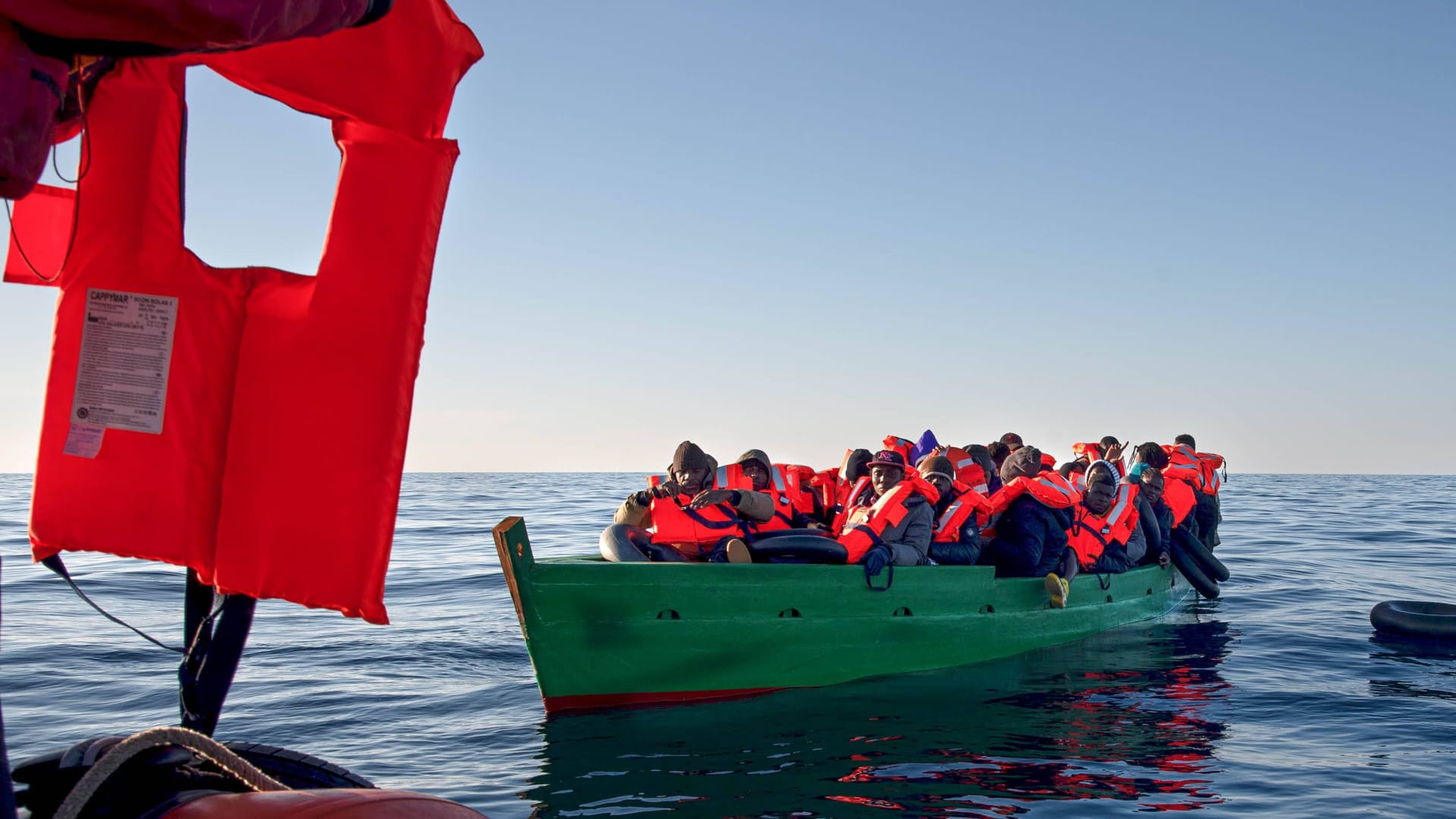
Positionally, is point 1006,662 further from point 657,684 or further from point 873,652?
point 657,684

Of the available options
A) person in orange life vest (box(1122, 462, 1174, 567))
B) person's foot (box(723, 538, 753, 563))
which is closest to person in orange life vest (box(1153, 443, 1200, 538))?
person in orange life vest (box(1122, 462, 1174, 567))

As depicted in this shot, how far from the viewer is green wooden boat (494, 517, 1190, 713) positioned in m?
8.25

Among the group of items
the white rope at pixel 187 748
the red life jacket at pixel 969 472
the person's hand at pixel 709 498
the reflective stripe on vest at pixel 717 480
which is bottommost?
the white rope at pixel 187 748

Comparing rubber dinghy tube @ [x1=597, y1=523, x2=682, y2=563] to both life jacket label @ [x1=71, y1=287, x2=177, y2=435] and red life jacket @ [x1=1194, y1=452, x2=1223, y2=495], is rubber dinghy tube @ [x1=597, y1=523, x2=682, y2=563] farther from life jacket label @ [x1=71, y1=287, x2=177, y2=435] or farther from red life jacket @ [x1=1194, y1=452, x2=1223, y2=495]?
red life jacket @ [x1=1194, y1=452, x2=1223, y2=495]

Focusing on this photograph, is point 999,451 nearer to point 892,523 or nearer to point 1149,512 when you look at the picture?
point 1149,512

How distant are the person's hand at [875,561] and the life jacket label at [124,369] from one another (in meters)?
7.47

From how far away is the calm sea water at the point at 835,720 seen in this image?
6727mm

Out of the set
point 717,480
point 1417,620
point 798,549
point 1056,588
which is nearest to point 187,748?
point 798,549

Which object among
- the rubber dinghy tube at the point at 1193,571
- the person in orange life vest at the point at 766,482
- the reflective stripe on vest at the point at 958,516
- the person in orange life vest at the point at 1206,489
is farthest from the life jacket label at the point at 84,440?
the person in orange life vest at the point at 1206,489

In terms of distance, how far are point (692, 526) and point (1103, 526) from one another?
18.0 ft

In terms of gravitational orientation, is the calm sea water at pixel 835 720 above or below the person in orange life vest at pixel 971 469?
below

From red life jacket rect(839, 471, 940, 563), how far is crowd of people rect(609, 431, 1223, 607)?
0.01 metres

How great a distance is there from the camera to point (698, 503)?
31.3 feet

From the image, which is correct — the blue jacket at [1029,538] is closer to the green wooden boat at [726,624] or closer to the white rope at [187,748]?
the green wooden boat at [726,624]
